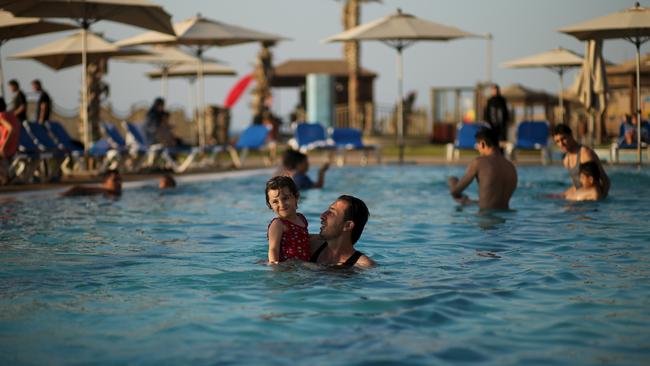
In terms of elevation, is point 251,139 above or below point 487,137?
below

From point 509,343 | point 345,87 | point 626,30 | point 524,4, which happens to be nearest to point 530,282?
point 509,343

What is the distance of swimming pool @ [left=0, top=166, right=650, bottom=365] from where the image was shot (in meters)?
4.80

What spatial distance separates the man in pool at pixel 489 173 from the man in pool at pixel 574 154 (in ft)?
4.47

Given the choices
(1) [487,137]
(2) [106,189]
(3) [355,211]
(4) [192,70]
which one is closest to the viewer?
(3) [355,211]

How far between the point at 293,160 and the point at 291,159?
4 centimetres

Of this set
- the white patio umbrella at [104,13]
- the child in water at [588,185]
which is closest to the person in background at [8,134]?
the white patio umbrella at [104,13]

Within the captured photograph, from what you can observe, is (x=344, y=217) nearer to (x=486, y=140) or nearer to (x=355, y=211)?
(x=355, y=211)

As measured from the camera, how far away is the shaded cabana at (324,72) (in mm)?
47219

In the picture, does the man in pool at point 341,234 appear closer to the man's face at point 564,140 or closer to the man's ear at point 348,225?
the man's ear at point 348,225

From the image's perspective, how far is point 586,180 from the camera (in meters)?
11.9

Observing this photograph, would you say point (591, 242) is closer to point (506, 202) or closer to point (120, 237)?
point (506, 202)

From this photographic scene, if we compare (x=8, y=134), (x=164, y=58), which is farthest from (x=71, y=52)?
(x=8, y=134)

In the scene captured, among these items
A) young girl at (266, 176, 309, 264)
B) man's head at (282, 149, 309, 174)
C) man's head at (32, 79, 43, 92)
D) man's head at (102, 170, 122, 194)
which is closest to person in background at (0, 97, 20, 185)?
man's head at (102, 170, 122, 194)

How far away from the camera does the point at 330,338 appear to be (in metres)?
5.01
